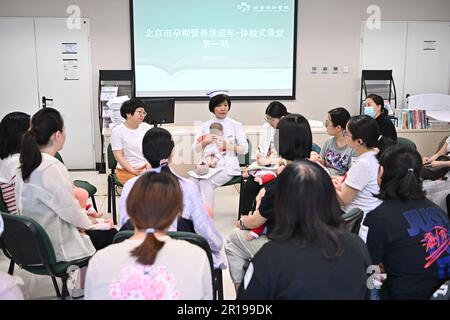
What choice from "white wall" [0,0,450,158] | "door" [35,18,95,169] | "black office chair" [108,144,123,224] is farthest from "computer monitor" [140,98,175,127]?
"door" [35,18,95,169]

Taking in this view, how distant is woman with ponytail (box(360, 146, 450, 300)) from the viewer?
6.20ft

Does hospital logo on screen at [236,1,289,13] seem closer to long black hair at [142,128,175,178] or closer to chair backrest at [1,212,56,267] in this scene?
long black hair at [142,128,175,178]

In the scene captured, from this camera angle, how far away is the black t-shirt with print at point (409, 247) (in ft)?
6.19

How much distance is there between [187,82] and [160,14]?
3.25 feet

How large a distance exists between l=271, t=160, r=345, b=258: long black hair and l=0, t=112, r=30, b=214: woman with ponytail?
2.03 m

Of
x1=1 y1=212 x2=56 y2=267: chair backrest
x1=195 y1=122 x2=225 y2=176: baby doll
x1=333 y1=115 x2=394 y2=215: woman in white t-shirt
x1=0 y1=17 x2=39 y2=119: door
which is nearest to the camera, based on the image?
x1=1 y1=212 x2=56 y2=267: chair backrest

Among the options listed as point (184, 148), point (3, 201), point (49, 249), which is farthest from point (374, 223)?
point (184, 148)

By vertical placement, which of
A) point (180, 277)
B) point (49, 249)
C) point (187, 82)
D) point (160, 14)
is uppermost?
point (160, 14)

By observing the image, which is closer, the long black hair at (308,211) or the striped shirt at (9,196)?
the long black hair at (308,211)

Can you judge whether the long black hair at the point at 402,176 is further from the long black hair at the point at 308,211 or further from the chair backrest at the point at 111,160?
the chair backrest at the point at 111,160

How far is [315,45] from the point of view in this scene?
22.5 ft

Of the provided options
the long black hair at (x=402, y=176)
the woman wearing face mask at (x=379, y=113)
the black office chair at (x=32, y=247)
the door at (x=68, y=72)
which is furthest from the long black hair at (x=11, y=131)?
the door at (x=68, y=72)
